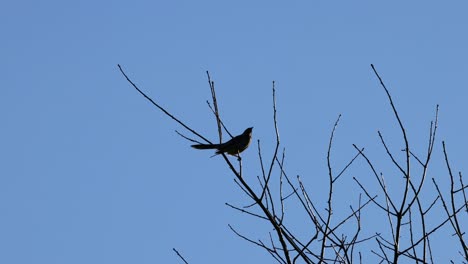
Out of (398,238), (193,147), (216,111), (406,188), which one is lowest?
(398,238)

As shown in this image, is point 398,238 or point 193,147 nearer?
point 398,238

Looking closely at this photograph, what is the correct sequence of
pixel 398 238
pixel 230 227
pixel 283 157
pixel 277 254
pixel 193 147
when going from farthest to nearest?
pixel 193 147, pixel 283 157, pixel 230 227, pixel 277 254, pixel 398 238

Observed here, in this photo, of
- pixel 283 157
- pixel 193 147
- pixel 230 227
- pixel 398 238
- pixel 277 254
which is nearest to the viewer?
pixel 398 238

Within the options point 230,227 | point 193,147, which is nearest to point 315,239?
point 230,227

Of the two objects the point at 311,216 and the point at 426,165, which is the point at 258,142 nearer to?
the point at 311,216

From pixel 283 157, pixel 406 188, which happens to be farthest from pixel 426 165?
pixel 283 157

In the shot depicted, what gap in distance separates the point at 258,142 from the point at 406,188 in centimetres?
89

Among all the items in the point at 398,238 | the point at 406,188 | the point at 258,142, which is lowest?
the point at 398,238

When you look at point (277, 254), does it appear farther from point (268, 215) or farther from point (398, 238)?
point (398, 238)

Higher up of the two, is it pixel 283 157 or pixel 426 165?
pixel 283 157

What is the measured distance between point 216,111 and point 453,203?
1.51 metres

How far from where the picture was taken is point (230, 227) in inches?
190

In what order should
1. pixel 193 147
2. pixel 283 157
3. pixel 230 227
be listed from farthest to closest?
pixel 193 147 → pixel 283 157 → pixel 230 227

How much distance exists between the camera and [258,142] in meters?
4.70
